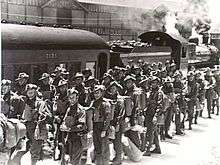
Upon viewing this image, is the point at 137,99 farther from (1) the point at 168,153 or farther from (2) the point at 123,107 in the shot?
(1) the point at 168,153

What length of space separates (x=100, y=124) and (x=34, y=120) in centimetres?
84

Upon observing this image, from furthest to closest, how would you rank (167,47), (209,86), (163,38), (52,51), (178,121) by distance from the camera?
(163,38)
(167,47)
(209,86)
(52,51)
(178,121)

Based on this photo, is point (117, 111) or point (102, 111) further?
point (117, 111)

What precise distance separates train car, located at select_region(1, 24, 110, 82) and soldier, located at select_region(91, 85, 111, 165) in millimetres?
2090

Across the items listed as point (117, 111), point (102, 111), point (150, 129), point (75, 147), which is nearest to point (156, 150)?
point (150, 129)

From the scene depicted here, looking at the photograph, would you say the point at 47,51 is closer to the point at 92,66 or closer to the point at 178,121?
the point at 92,66

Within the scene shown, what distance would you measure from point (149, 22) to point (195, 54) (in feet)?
9.32

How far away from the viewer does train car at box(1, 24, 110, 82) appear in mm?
6523

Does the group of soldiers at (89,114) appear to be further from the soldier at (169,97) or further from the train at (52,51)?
the train at (52,51)

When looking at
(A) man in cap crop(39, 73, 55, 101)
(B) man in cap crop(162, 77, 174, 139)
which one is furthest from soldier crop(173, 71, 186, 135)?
(A) man in cap crop(39, 73, 55, 101)

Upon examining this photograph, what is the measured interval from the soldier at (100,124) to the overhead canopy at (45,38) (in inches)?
91.8

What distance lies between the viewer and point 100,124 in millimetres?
4828

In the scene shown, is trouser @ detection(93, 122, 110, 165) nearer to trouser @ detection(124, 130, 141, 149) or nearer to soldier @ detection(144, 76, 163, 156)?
trouser @ detection(124, 130, 141, 149)

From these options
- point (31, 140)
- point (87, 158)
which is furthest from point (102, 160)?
point (31, 140)
